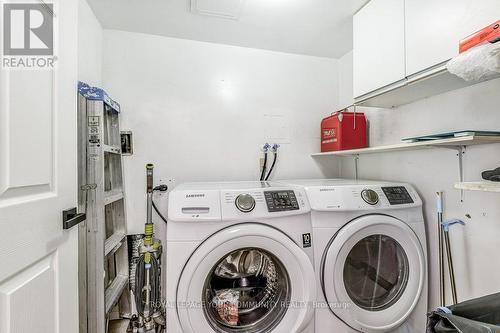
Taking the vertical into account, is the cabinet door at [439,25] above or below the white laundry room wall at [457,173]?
above

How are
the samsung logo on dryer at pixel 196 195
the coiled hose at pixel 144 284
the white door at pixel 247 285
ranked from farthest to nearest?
the coiled hose at pixel 144 284 < the samsung logo on dryer at pixel 196 195 < the white door at pixel 247 285

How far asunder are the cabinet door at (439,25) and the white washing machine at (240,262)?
2.82 ft

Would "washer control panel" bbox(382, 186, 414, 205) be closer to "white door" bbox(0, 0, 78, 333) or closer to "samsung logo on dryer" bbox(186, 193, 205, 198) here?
"samsung logo on dryer" bbox(186, 193, 205, 198)

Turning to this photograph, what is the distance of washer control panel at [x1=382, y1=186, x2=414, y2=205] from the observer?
4.59ft

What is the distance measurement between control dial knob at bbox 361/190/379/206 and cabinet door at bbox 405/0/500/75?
640 mm

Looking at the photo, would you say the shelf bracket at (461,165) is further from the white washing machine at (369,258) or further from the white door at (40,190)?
the white door at (40,190)

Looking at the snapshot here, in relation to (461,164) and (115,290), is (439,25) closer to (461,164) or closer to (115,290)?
(461,164)

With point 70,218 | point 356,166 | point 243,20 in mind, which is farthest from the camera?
point 356,166

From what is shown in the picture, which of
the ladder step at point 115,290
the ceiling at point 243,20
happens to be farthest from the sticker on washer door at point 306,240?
the ceiling at point 243,20

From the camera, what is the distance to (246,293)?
4.48 feet

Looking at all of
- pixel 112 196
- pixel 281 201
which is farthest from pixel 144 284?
pixel 281 201

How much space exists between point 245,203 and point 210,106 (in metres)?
1.04

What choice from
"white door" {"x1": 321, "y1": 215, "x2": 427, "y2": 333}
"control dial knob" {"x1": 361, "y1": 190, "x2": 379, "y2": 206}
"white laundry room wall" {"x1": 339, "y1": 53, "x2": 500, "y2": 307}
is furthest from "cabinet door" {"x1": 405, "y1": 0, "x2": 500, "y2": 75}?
"white door" {"x1": 321, "y1": 215, "x2": 427, "y2": 333}

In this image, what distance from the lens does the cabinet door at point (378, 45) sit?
1.26m
